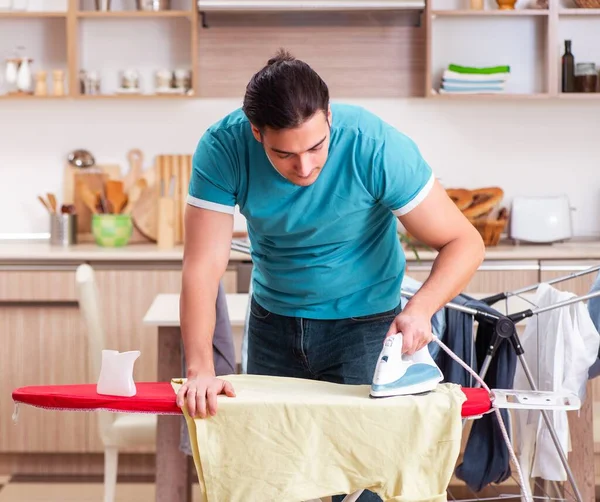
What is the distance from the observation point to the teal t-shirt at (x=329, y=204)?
174 centimetres

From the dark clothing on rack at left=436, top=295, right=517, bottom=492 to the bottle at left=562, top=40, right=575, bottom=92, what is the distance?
1.86 meters

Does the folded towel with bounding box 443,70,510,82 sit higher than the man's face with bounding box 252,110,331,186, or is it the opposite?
the folded towel with bounding box 443,70,510,82

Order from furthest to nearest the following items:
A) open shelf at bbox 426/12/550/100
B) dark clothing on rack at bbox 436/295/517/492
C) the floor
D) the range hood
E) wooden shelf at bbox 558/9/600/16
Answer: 1. open shelf at bbox 426/12/550/100
2. wooden shelf at bbox 558/9/600/16
3. the range hood
4. the floor
5. dark clothing on rack at bbox 436/295/517/492

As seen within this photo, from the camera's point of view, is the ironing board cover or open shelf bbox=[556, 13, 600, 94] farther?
open shelf bbox=[556, 13, 600, 94]

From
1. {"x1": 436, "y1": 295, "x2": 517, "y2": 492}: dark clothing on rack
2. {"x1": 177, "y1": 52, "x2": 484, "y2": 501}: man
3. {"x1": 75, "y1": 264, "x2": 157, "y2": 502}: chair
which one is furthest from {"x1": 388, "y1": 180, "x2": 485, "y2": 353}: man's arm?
{"x1": 75, "y1": 264, "x2": 157, "y2": 502}: chair

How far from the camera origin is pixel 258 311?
204 cm

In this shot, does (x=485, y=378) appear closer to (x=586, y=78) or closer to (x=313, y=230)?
(x=313, y=230)

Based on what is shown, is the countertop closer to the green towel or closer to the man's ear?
the green towel

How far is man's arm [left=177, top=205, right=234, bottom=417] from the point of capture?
174 centimetres

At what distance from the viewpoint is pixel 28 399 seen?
159 centimetres

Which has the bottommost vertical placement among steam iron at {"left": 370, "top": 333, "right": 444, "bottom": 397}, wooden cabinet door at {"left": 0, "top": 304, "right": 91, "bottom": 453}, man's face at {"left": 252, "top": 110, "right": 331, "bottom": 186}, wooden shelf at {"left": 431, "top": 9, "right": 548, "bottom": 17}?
wooden cabinet door at {"left": 0, "top": 304, "right": 91, "bottom": 453}

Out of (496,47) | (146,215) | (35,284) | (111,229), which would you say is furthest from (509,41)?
(35,284)

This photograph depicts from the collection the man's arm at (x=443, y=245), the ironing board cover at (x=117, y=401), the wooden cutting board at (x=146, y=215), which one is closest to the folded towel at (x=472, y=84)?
the wooden cutting board at (x=146, y=215)

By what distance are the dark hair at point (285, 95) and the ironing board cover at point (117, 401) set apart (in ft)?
1.61
